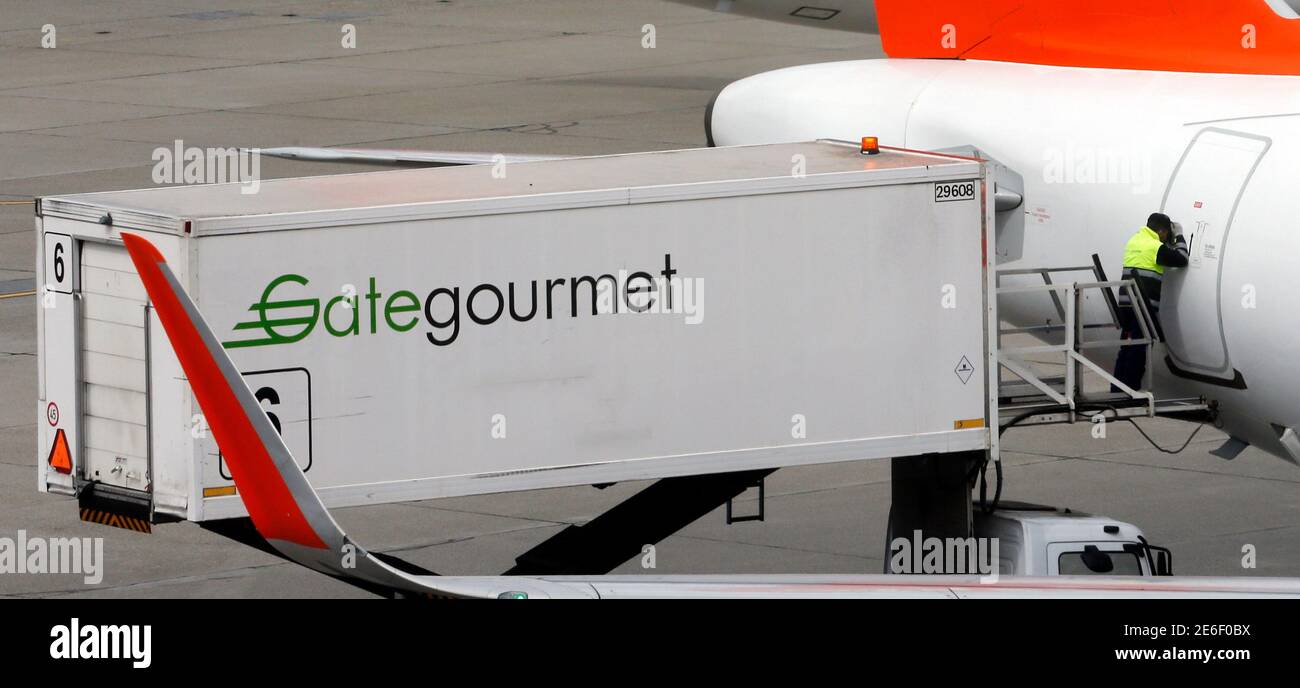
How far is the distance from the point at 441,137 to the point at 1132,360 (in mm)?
24546

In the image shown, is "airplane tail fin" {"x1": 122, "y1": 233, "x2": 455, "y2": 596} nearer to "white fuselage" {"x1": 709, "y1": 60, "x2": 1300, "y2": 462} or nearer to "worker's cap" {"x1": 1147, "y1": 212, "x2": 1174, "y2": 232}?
"worker's cap" {"x1": 1147, "y1": 212, "x2": 1174, "y2": 232}

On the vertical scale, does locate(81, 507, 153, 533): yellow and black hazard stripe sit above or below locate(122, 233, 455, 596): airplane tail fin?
below

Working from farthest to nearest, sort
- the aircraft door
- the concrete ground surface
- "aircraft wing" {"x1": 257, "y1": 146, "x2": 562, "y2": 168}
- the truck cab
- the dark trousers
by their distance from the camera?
"aircraft wing" {"x1": 257, "y1": 146, "x2": 562, "y2": 168} → the concrete ground surface → the dark trousers → the aircraft door → the truck cab

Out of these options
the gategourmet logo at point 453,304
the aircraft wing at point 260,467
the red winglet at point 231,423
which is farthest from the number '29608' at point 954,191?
the red winglet at point 231,423

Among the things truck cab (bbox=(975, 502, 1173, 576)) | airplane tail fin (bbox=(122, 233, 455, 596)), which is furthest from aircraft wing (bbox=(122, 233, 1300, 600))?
truck cab (bbox=(975, 502, 1173, 576))

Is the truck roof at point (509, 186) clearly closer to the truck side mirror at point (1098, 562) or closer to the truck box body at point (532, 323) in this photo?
the truck box body at point (532, 323)

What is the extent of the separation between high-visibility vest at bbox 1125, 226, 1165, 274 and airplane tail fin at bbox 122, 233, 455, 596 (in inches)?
284

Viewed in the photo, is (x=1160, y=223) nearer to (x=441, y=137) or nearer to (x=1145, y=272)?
(x=1145, y=272)

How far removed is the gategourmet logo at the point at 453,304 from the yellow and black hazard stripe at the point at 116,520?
54.5 inches

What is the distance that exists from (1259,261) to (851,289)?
3.34m

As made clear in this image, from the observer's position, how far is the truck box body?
1208cm

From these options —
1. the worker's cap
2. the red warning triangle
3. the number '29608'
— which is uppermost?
the number '29608'

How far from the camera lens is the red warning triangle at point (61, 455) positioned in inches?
498
